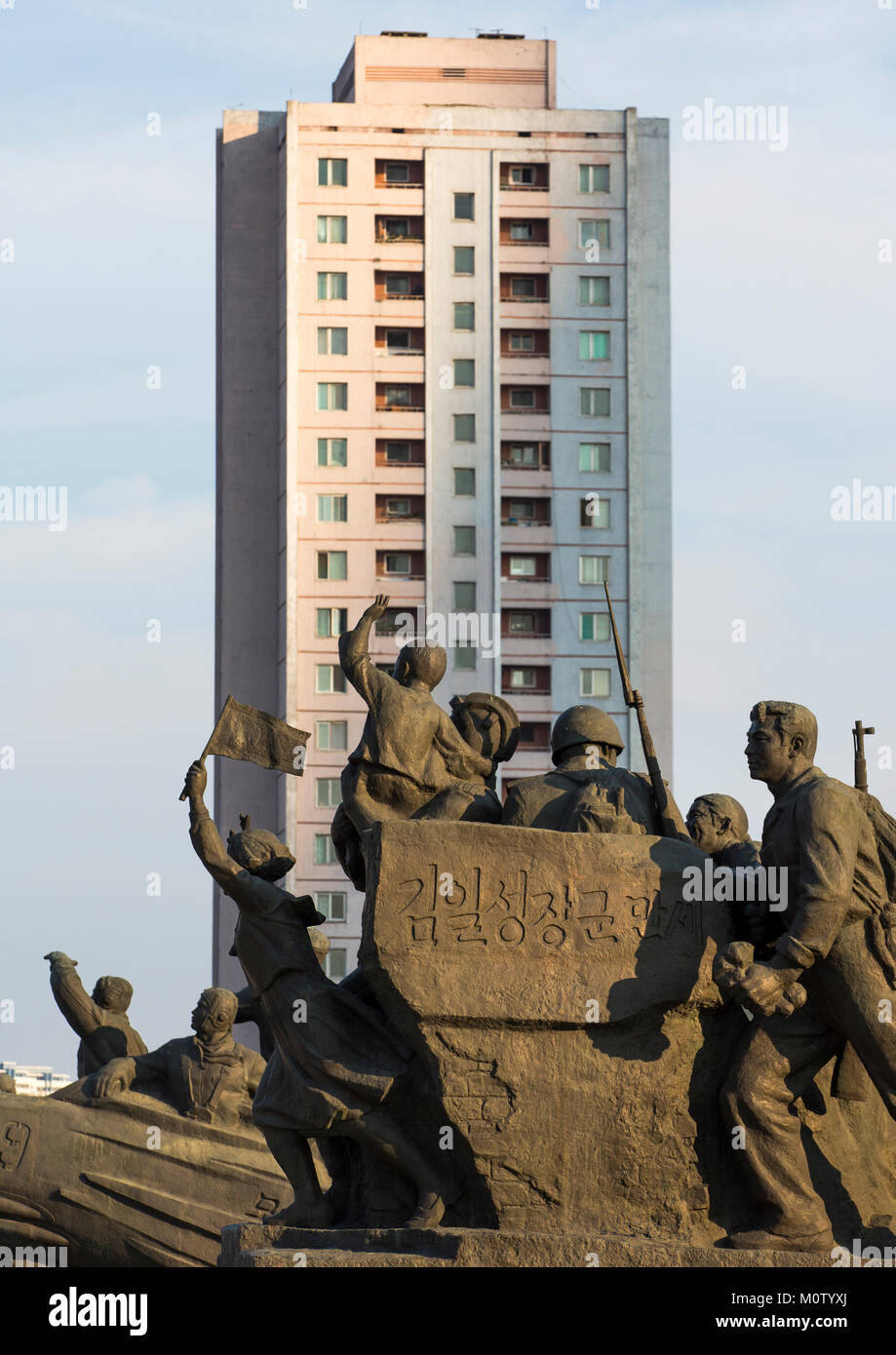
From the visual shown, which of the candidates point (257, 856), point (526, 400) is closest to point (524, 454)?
point (526, 400)

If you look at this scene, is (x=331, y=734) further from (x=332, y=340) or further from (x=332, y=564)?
(x=332, y=340)

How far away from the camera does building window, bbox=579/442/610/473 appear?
54719 millimetres

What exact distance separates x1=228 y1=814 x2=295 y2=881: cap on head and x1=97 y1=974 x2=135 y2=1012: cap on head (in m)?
6.97

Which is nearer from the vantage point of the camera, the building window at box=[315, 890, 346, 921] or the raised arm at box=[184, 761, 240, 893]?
the raised arm at box=[184, 761, 240, 893]

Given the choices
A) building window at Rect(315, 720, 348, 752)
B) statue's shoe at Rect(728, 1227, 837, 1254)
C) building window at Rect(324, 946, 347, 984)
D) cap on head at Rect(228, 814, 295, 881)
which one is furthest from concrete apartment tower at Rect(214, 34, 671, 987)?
statue's shoe at Rect(728, 1227, 837, 1254)

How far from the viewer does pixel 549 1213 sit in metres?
10.3

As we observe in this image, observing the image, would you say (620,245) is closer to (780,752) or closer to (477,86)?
(477,86)

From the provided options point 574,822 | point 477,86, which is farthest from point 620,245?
point 574,822

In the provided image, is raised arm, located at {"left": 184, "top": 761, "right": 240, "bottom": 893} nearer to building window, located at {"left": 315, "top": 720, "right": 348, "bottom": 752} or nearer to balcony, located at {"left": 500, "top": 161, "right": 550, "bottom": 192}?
building window, located at {"left": 315, "top": 720, "right": 348, "bottom": 752}

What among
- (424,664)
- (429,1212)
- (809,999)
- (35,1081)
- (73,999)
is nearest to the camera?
(809,999)

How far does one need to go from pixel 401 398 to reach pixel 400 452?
1319mm

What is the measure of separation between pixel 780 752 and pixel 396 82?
4878 centimetres

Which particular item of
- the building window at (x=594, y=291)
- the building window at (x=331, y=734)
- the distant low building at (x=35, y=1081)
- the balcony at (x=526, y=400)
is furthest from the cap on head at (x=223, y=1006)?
the building window at (x=594, y=291)

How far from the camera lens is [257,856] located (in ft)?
37.8
